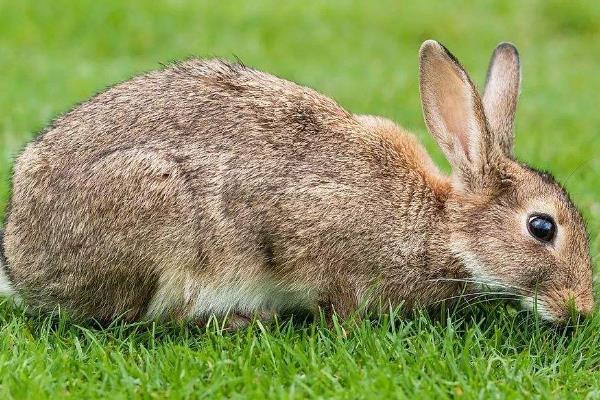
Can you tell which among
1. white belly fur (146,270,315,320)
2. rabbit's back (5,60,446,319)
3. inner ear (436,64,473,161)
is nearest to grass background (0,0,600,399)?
white belly fur (146,270,315,320)

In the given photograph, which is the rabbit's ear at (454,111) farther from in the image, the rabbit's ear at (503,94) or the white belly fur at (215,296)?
the white belly fur at (215,296)

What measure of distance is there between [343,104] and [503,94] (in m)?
5.49

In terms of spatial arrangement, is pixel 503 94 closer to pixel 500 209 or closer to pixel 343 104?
pixel 500 209

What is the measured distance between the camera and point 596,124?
11.4 m

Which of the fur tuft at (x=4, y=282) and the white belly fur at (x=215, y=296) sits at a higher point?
the white belly fur at (x=215, y=296)

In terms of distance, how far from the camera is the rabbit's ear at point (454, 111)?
5.60 metres

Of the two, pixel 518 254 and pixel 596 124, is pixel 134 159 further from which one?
pixel 596 124

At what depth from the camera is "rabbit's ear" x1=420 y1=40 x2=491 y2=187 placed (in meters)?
5.60

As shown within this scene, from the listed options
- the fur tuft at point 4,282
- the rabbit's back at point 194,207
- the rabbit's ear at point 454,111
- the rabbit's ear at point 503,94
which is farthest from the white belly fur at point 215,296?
the rabbit's ear at point 503,94

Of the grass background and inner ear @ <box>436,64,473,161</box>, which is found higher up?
inner ear @ <box>436,64,473,161</box>

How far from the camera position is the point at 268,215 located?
5383 mm

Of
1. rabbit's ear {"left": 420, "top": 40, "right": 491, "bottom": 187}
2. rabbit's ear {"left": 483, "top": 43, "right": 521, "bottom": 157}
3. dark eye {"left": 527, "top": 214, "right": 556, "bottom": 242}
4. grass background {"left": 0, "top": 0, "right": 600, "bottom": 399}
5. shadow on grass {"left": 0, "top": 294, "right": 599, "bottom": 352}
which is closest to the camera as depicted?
grass background {"left": 0, "top": 0, "right": 600, "bottom": 399}

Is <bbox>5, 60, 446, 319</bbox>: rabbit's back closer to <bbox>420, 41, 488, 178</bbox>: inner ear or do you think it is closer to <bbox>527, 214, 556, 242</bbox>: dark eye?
<bbox>420, 41, 488, 178</bbox>: inner ear

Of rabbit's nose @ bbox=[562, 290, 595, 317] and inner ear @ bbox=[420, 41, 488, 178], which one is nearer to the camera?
rabbit's nose @ bbox=[562, 290, 595, 317]
